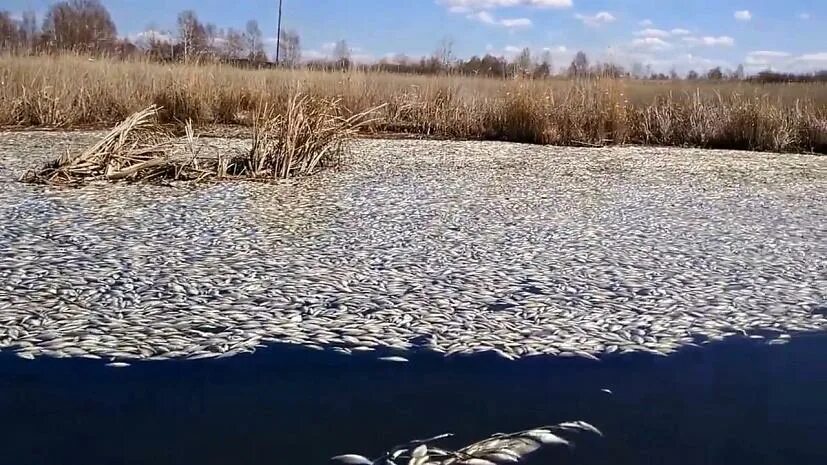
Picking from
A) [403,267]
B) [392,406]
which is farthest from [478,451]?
[403,267]

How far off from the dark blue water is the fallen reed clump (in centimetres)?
323

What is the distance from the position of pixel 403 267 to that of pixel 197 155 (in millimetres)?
2918

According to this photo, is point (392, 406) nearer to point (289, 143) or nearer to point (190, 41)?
point (289, 143)

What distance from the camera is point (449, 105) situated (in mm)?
9297

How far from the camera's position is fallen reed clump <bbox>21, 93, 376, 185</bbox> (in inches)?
198

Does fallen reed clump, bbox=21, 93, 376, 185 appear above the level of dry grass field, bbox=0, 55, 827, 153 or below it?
below

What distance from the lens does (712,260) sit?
318 centimetres

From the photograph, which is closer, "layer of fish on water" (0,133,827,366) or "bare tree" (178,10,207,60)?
"layer of fish on water" (0,133,827,366)

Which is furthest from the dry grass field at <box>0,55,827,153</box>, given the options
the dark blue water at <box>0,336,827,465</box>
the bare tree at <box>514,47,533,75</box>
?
the dark blue water at <box>0,336,827,465</box>

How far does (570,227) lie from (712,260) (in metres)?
0.80

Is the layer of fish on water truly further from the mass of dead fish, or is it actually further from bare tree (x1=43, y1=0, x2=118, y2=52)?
bare tree (x1=43, y1=0, x2=118, y2=52)

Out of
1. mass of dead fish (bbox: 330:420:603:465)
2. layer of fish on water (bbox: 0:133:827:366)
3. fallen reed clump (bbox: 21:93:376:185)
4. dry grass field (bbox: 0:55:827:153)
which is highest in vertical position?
dry grass field (bbox: 0:55:827:153)

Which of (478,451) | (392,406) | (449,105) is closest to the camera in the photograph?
(478,451)

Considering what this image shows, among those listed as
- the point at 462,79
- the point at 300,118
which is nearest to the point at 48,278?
the point at 300,118
